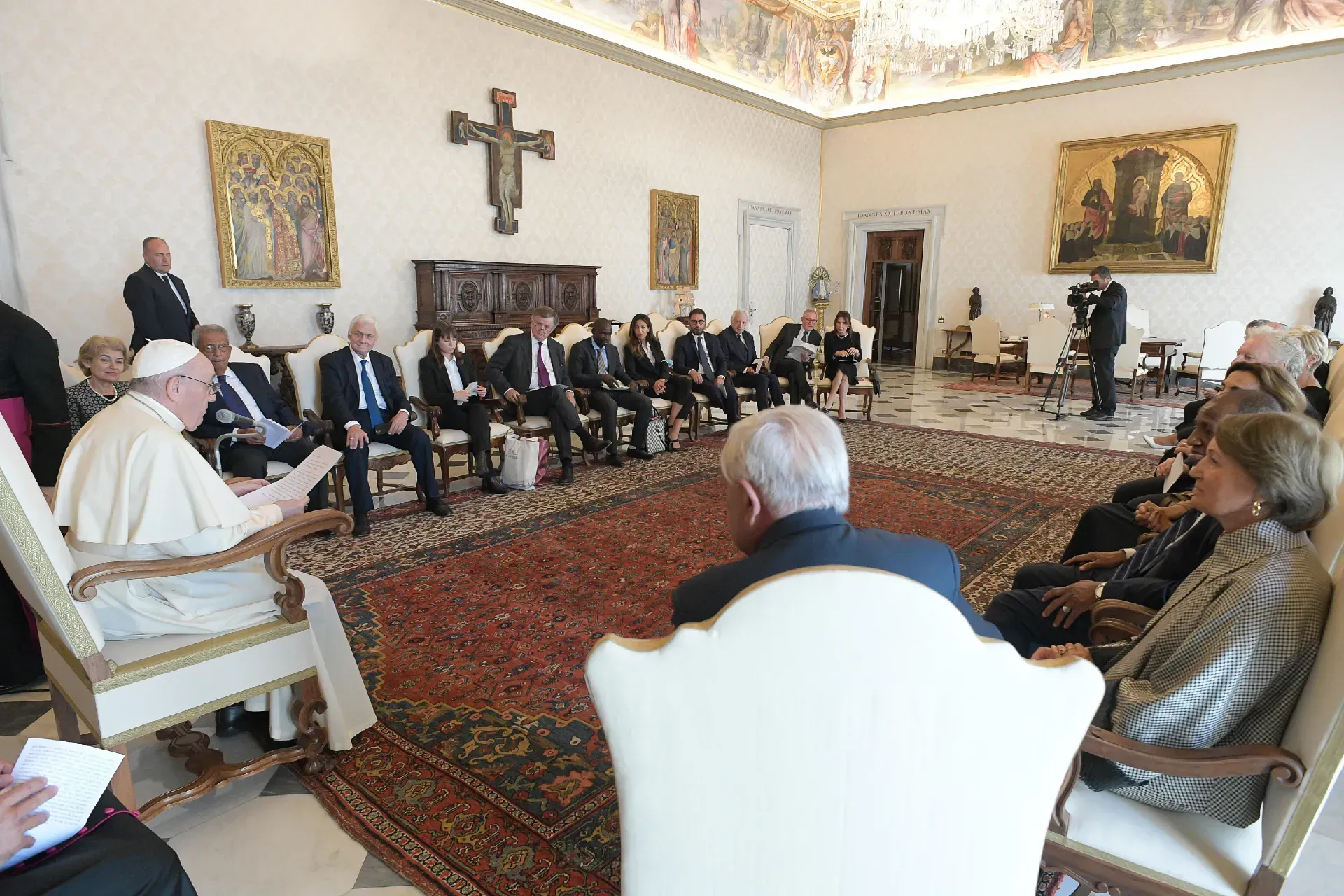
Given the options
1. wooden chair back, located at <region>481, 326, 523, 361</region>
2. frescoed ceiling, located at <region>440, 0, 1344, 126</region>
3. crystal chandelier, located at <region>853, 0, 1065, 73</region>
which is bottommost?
wooden chair back, located at <region>481, 326, 523, 361</region>

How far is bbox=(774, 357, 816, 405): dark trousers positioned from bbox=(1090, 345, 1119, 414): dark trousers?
382 centimetres

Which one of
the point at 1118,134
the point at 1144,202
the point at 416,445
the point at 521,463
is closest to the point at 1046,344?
the point at 1144,202

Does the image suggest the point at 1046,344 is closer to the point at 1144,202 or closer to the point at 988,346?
the point at 988,346

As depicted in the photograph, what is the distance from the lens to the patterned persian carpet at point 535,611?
227 cm

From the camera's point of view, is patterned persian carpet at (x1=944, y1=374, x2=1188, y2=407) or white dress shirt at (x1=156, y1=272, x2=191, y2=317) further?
patterned persian carpet at (x1=944, y1=374, x2=1188, y2=407)

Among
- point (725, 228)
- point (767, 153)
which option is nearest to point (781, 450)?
point (725, 228)

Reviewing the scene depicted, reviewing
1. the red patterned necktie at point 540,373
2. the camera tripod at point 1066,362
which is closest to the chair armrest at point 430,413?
the red patterned necktie at point 540,373

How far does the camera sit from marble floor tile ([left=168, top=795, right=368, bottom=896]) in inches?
82.4

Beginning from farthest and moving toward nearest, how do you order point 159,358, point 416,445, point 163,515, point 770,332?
1. point 770,332
2. point 416,445
3. point 159,358
4. point 163,515

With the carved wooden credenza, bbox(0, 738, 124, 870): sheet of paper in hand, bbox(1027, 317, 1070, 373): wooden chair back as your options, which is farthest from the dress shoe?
bbox(1027, 317, 1070, 373): wooden chair back

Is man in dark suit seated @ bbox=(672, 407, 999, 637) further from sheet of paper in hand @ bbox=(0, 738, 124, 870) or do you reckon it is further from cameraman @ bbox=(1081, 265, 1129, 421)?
cameraman @ bbox=(1081, 265, 1129, 421)

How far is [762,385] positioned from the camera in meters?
8.73

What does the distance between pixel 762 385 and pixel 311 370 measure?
191 inches

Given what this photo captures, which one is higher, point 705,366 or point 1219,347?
point 1219,347
